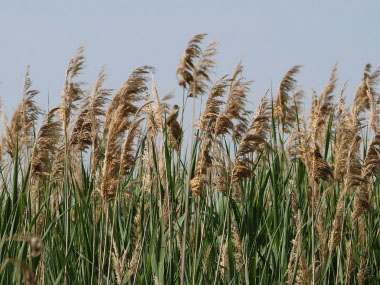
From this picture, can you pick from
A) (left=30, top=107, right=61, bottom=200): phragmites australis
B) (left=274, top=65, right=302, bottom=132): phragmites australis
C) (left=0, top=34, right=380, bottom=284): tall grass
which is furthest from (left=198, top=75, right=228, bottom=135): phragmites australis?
(left=274, top=65, right=302, bottom=132): phragmites australis

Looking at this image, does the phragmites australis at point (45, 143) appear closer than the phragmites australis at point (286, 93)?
Yes

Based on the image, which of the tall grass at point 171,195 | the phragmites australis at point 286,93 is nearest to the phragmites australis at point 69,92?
the tall grass at point 171,195

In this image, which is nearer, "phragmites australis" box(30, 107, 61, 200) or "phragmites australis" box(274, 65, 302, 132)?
"phragmites australis" box(30, 107, 61, 200)

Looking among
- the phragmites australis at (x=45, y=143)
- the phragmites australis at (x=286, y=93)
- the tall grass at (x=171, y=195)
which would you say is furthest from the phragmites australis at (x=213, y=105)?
the phragmites australis at (x=286, y=93)

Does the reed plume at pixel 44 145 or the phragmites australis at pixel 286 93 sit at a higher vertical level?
the phragmites australis at pixel 286 93

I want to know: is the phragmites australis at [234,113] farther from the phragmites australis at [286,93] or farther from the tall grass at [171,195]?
the phragmites australis at [286,93]

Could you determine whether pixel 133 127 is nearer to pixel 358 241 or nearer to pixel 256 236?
pixel 256 236

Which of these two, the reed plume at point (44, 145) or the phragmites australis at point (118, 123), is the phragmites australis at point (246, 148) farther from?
the reed plume at point (44, 145)

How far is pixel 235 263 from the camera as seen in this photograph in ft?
14.9

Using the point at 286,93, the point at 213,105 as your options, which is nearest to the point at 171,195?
the point at 213,105

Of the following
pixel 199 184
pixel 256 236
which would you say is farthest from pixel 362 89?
pixel 199 184

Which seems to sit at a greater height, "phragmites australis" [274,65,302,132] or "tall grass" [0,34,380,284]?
"phragmites australis" [274,65,302,132]

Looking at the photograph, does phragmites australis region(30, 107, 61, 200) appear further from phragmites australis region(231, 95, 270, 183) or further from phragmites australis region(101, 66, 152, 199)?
phragmites australis region(231, 95, 270, 183)

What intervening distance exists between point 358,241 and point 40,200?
2751 millimetres
